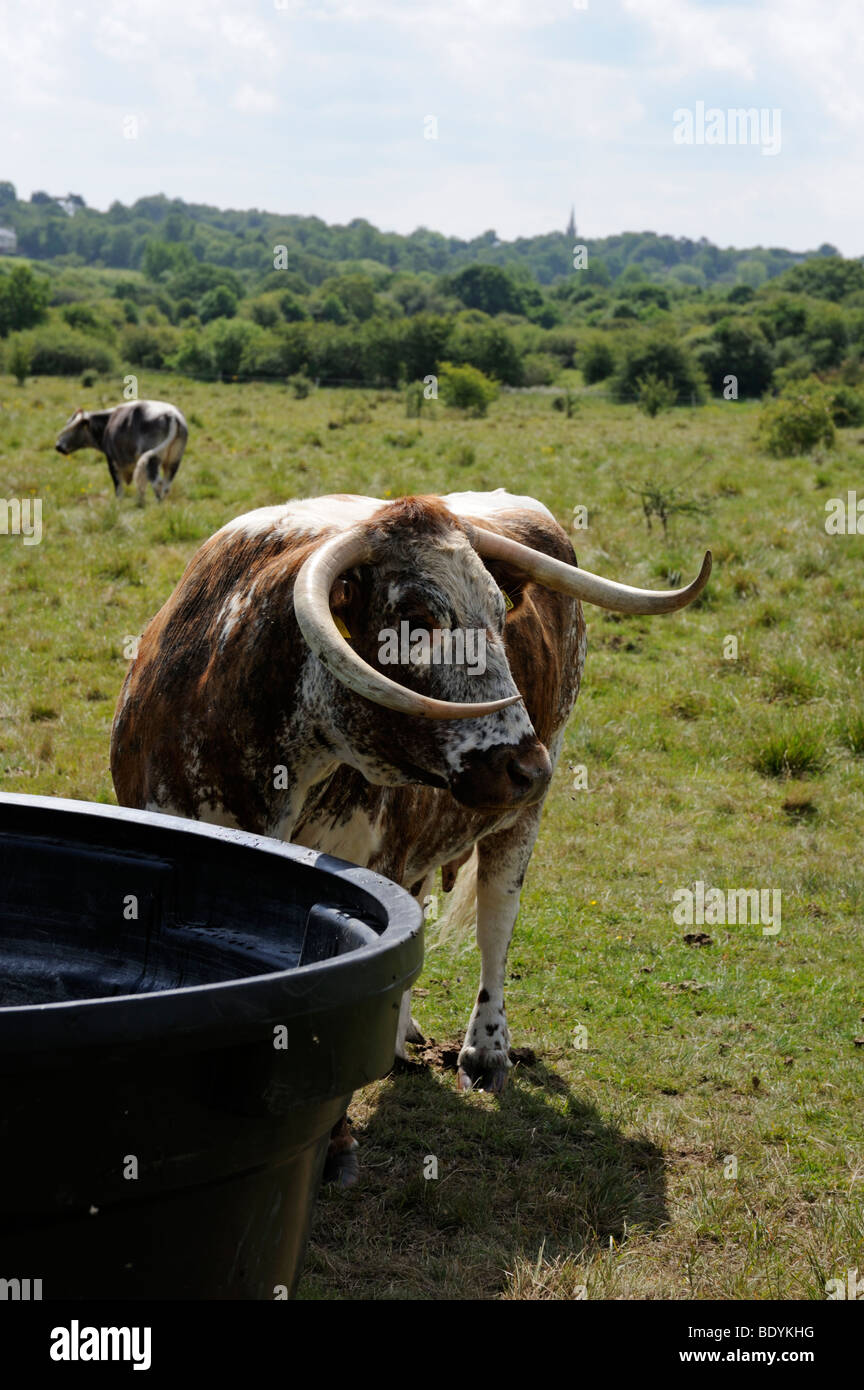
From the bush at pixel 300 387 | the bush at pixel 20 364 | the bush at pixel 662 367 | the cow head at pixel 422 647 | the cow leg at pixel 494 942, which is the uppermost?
the bush at pixel 662 367

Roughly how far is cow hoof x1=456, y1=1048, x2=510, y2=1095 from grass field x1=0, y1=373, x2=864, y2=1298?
0.27 feet

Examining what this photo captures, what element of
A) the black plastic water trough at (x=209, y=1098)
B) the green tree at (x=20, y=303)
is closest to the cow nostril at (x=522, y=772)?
the black plastic water trough at (x=209, y=1098)

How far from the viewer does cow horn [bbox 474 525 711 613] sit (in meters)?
3.43

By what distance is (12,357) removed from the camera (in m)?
37.8

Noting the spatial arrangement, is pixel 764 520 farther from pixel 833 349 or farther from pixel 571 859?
pixel 833 349

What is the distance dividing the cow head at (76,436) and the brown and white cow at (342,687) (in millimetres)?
15967

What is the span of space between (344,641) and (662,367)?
51867 millimetres

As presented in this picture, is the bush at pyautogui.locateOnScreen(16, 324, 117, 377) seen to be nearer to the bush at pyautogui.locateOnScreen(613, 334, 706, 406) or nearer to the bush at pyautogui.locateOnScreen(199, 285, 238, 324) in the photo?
the bush at pyautogui.locateOnScreen(613, 334, 706, 406)

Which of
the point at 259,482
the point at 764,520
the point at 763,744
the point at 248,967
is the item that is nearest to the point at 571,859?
the point at 763,744

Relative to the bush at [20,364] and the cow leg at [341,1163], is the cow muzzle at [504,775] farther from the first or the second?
the bush at [20,364]

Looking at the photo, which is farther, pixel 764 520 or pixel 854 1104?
pixel 764 520

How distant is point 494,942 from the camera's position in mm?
4828

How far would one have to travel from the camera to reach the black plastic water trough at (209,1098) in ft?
4.41

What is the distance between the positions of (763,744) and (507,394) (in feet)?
139
